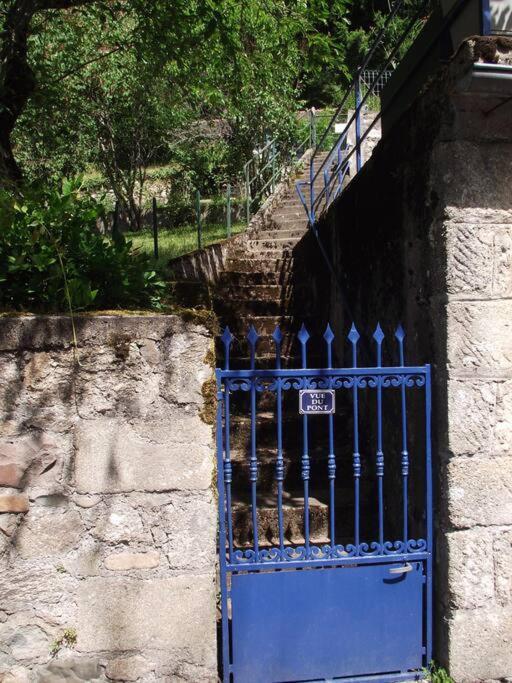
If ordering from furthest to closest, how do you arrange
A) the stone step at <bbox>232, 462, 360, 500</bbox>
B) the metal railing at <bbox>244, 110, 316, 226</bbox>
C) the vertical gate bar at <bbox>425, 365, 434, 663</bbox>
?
the metal railing at <bbox>244, 110, 316, 226</bbox>, the stone step at <bbox>232, 462, 360, 500</bbox>, the vertical gate bar at <bbox>425, 365, 434, 663</bbox>

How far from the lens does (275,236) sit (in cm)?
981

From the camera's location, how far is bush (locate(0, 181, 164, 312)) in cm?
278

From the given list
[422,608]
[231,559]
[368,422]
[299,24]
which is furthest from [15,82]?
[422,608]

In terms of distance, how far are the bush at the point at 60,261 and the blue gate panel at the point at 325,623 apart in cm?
166

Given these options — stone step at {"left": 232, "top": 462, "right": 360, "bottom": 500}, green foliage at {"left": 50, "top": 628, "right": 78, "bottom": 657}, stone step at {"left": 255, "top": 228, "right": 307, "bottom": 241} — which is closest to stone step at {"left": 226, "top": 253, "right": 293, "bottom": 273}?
stone step at {"left": 255, "top": 228, "right": 307, "bottom": 241}

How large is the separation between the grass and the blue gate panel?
7702 mm

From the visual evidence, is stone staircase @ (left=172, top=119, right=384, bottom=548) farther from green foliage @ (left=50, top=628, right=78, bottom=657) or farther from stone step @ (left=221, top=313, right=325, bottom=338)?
green foliage @ (left=50, top=628, right=78, bottom=657)

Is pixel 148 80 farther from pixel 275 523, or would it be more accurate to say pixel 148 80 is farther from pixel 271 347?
pixel 275 523

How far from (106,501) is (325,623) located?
Answer: 1345 mm

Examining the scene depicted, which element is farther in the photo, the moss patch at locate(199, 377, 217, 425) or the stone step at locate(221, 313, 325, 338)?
the stone step at locate(221, 313, 325, 338)

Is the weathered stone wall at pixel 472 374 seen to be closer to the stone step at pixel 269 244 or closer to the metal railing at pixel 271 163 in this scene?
the stone step at pixel 269 244

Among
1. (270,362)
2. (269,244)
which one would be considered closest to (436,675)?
(270,362)

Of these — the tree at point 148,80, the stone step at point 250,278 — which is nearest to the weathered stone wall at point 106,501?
the tree at point 148,80

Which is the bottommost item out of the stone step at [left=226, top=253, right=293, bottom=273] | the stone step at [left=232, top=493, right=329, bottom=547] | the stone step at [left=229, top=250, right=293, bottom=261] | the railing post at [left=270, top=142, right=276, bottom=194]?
the stone step at [left=232, top=493, right=329, bottom=547]
